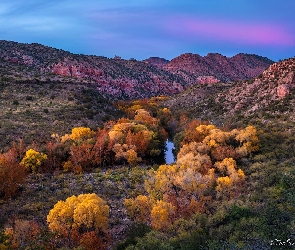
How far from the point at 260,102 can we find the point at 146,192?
128 feet

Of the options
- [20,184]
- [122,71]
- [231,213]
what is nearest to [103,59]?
[122,71]

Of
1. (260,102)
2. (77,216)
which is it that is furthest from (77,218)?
(260,102)

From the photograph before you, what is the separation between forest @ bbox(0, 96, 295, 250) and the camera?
21.8 metres

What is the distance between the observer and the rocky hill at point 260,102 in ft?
193

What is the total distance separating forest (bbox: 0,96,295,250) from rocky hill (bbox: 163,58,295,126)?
3.97m

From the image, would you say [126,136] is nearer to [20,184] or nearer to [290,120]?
[20,184]

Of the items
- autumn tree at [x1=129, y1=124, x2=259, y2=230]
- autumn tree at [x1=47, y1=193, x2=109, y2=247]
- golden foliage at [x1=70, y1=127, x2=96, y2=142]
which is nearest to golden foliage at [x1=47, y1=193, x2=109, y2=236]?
autumn tree at [x1=47, y1=193, x2=109, y2=247]

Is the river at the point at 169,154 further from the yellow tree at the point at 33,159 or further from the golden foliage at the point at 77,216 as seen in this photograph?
the golden foliage at the point at 77,216

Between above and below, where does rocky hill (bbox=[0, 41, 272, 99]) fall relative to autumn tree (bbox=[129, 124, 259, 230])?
above

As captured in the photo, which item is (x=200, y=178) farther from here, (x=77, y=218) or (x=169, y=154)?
(x=169, y=154)

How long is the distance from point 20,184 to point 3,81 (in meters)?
39.8

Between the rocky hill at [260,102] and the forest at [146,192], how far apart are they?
13.0 ft

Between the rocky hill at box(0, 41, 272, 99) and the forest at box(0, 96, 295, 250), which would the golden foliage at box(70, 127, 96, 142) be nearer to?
the forest at box(0, 96, 295, 250)

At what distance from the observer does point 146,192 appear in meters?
36.8
